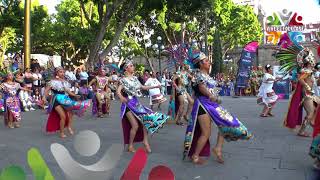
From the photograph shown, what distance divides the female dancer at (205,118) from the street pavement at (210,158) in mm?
353

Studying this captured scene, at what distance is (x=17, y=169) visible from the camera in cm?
178

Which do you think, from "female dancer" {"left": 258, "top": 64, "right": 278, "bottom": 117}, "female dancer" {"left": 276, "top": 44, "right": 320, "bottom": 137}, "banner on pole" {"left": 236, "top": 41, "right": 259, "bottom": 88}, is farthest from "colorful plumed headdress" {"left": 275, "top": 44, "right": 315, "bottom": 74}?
"banner on pole" {"left": 236, "top": 41, "right": 259, "bottom": 88}

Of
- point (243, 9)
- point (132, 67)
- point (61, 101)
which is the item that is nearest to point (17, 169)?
point (132, 67)

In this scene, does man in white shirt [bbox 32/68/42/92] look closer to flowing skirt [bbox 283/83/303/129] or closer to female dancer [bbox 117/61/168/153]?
female dancer [bbox 117/61/168/153]

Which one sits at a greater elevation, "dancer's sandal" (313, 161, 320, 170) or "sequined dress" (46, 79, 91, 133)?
"sequined dress" (46, 79, 91, 133)

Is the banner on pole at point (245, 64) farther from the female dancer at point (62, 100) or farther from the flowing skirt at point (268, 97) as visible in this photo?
the female dancer at point (62, 100)

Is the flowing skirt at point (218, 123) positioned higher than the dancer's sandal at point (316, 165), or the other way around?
the flowing skirt at point (218, 123)

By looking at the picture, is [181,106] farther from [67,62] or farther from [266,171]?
[67,62]

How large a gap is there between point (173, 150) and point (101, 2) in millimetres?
14400

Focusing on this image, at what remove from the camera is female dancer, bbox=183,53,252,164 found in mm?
5598

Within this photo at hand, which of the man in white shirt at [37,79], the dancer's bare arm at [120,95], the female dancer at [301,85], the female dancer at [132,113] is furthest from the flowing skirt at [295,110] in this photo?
the man in white shirt at [37,79]

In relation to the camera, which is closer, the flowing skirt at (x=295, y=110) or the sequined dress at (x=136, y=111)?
the sequined dress at (x=136, y=111)

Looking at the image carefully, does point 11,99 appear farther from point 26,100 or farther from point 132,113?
point 26,100

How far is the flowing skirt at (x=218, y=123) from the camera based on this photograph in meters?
5.58
